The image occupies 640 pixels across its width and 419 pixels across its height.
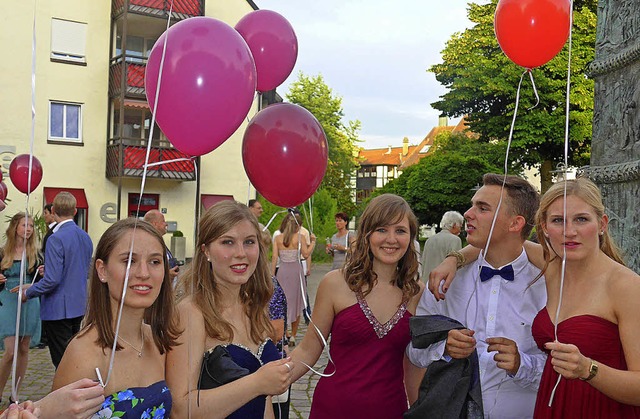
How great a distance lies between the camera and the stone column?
17.5ft

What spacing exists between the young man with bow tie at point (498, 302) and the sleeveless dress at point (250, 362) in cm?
70

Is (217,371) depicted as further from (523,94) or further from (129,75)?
(129,75)

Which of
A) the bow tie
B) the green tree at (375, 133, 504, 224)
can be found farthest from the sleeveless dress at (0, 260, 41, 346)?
the green tree at (375, 133, 504, 224)

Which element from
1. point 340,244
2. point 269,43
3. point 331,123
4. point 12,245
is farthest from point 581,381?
point 331,123

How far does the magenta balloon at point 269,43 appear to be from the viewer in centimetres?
388

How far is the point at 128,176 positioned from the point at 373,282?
1991 centimetres

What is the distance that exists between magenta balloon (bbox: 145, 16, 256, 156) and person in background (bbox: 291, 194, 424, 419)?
2.89 feet

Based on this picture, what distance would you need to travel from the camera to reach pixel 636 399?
213cm

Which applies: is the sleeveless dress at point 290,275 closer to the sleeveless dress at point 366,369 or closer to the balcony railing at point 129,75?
the sleeveless dress at point 366,369

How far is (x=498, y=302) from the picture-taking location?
272 cm

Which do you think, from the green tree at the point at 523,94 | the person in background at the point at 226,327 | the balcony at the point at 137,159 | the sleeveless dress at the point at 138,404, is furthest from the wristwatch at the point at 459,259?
the balcony at the point at 137,159

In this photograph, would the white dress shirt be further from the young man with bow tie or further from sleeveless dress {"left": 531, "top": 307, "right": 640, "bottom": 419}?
sleeveless dress {"left": 531, "top": 307, "right": 640, "bottom": 419}

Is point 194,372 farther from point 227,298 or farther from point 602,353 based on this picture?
point 602,353

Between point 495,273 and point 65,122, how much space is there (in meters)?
21.4
